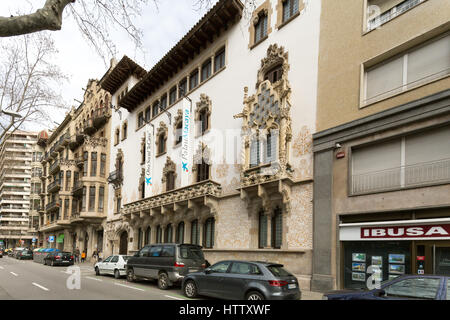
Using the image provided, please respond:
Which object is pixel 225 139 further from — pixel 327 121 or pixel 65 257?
pixel 65 257

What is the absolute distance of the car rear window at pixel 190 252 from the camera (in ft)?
49.4

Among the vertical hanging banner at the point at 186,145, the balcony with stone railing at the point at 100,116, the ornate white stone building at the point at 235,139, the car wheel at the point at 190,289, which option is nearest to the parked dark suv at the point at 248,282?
the car wheel at the point at 190,289

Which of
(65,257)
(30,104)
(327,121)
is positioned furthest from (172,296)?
(65,257)

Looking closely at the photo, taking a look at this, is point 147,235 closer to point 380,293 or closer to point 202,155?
point 202,155

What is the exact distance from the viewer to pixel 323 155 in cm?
1472

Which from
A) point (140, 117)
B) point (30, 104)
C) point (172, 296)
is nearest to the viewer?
point (172, 296)

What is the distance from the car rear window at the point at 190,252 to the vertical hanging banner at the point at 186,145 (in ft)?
26.1

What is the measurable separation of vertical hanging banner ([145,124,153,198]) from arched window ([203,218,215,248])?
7984 millimetres

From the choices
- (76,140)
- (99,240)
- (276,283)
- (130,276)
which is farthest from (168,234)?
(76,140)

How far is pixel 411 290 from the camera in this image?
6863mm

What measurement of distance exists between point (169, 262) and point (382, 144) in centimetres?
968

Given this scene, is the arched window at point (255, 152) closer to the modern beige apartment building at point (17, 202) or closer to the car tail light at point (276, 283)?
the car tail light at point (276, 283)

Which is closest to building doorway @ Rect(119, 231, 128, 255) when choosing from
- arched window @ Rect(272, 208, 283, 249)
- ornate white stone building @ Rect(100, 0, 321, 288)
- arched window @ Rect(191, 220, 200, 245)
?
ornate white stone building @ Rect(100, 0, 321, 288)

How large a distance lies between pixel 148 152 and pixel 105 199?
11915mm
